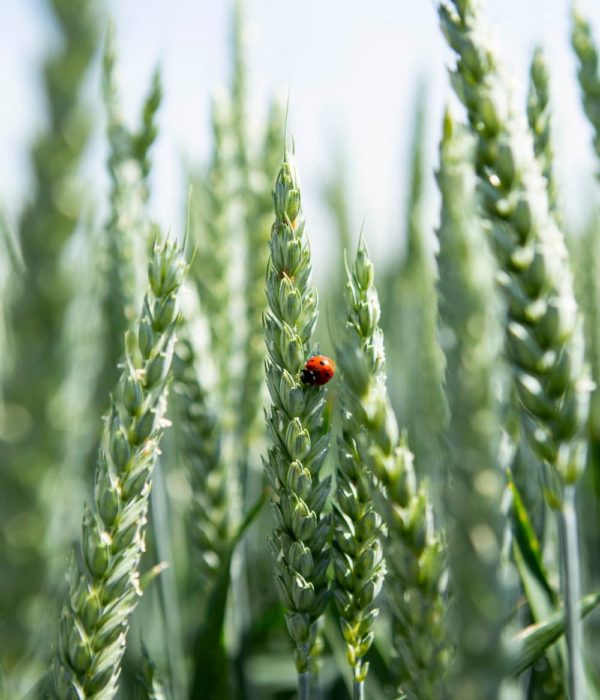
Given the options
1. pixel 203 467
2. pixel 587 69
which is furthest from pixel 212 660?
pixel 587 69

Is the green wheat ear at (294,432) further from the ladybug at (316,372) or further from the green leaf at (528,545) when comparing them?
the green leaf at (528,545)

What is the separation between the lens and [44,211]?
483mm

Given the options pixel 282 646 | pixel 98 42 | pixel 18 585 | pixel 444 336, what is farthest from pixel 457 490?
pixel 282 646

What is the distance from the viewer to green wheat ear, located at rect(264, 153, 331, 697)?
72 centimetres

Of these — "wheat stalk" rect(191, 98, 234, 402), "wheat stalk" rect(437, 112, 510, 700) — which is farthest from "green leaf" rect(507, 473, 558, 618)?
"wheat stalk" rect(191, 98, 234, 402)

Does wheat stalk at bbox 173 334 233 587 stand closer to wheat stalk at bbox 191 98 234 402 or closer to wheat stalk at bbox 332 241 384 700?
wheat stalk at bbox 191 98 234 402

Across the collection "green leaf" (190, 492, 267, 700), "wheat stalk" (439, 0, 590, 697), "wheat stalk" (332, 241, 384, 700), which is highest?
"wheat stalk" (439, 0, 590, 697)

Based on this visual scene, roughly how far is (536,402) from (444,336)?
0.33 metres

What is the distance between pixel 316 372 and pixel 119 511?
223mm

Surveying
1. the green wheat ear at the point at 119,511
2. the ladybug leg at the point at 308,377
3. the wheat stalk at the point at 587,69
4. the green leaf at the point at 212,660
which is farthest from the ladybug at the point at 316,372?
the wheat stalk at the point at 587,69

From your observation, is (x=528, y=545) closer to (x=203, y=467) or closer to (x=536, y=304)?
(x=536, y=304)

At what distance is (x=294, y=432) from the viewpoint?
718 millimetres

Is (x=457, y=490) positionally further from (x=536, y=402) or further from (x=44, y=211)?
(x=44, y=211)

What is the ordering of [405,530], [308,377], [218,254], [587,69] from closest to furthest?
[405,530], [308,377], [587,69], [218,254]
